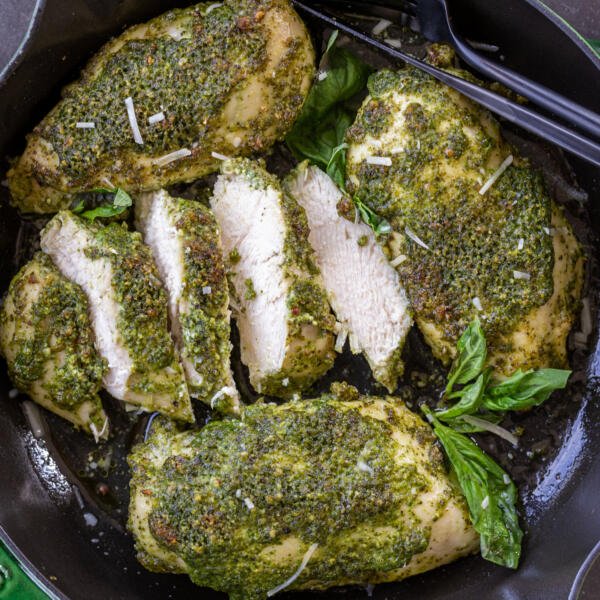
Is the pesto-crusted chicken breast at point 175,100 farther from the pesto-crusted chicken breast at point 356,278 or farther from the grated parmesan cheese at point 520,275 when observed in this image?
the grated parmesan cheese at point 520,275

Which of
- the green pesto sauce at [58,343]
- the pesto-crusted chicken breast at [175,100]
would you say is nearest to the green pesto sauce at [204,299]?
the pesto-crusted chicken breast at [175,100]

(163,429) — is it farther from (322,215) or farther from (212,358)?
(322,215)

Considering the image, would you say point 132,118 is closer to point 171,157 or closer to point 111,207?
point 171,157

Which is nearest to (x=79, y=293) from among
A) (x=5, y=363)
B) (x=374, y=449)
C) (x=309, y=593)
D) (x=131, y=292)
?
(x=131, y=292)

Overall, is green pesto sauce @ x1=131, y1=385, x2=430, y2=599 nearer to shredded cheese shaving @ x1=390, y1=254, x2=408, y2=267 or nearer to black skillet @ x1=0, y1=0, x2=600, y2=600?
black skillet @ x1=0, y1=0, x2=600, y2=600

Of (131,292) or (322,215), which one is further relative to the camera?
(322,215)

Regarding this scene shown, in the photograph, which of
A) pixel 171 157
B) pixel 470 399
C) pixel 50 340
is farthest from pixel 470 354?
pixel 50 340
